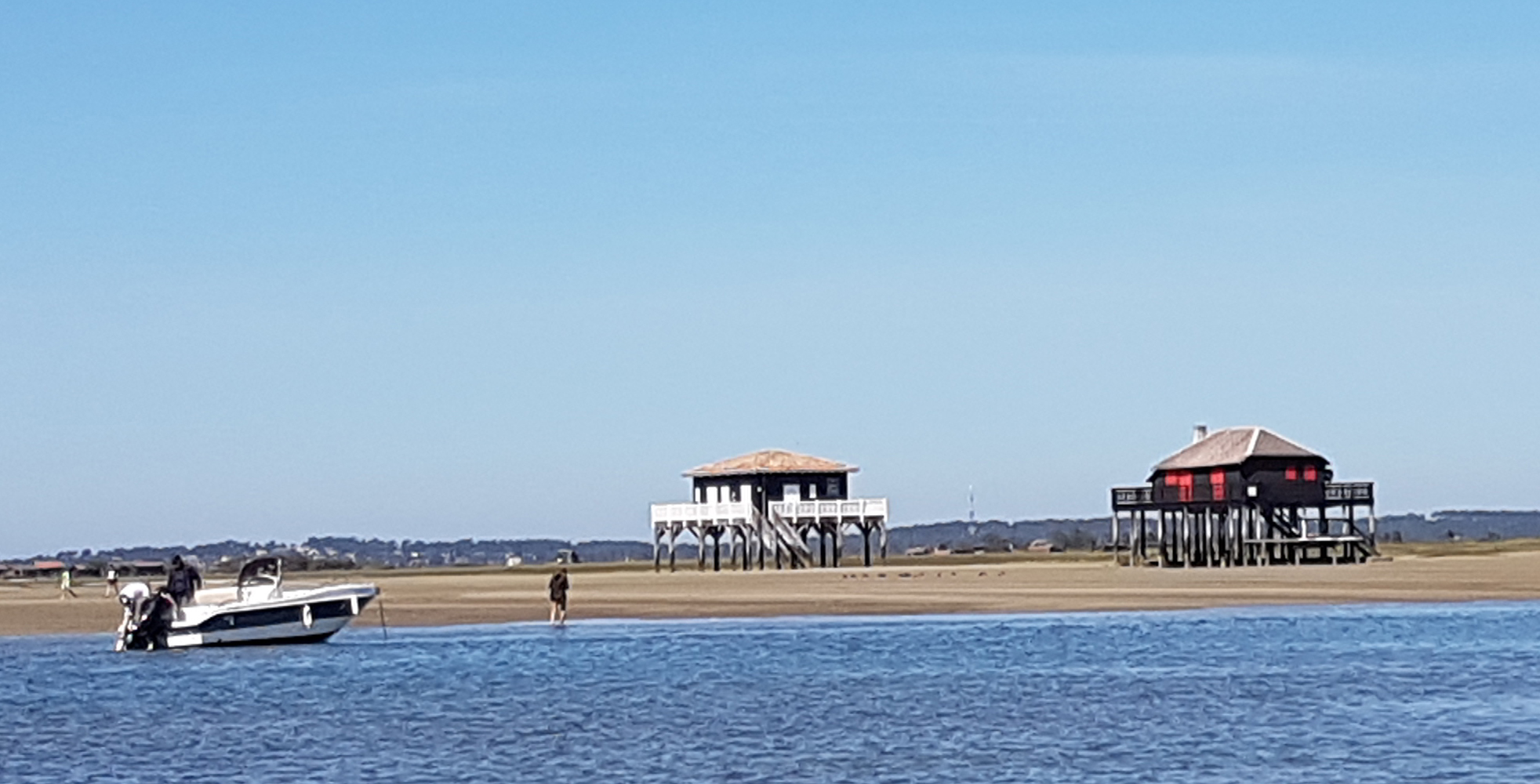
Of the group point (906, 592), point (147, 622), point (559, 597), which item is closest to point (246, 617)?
point (147, 622)

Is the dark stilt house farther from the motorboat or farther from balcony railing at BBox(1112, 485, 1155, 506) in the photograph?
the motorboat

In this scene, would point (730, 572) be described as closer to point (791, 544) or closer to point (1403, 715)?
point (791, 544)

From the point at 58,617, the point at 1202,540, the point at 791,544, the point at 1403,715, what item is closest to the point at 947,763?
the point at 1403,715

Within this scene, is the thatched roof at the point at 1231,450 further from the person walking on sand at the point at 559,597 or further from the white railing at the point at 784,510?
the person walking on sand at the point at 559,597

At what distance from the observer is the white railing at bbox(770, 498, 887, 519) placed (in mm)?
90750

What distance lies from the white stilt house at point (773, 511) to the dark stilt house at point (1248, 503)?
11161mm

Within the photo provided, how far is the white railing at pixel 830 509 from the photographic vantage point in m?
90.8

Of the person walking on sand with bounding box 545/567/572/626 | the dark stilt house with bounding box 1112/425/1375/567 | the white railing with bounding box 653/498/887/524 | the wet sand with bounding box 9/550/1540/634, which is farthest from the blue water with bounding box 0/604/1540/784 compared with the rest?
the white railing with bounding box 653/498/887/524

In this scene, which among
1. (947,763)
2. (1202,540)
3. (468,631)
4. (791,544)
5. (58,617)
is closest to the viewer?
(947,763)

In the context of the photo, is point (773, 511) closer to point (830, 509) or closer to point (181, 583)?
point (830, 509)

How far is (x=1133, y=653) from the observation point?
4138 centimetres

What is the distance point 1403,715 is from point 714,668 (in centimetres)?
1287

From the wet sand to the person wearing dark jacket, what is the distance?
27.9 feet

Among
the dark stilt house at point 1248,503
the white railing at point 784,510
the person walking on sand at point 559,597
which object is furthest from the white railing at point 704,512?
the person walking on sand at point 559,597
